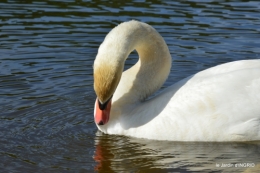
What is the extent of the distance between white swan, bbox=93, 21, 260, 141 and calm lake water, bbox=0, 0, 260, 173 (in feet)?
0.53

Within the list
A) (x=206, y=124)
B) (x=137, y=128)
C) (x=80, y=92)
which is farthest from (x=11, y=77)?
(x=206, y=124)

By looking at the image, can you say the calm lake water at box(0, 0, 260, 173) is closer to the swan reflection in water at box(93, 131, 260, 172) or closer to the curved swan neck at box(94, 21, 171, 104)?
the swan reflection in water at box(93, 131, 260, 172)

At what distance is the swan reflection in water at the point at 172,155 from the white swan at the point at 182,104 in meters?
0.11

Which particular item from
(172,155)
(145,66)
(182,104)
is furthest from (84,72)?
(172,155)

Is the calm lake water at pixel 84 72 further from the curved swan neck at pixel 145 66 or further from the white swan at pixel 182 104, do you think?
the curved swan neck at pixel 145 66

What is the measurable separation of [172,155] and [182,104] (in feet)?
2.27

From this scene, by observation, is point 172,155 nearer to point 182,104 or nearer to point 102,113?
point 182,104

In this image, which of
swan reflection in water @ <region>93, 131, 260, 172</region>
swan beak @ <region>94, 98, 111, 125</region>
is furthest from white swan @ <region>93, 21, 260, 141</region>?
swan reflection in water @ <region>93, 131, 260, 172</region>

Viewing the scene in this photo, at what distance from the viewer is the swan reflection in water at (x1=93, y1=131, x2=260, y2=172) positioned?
8.11m

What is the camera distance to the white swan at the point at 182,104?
28.0ft

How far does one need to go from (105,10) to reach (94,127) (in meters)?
6.96

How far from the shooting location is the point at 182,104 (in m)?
8.77

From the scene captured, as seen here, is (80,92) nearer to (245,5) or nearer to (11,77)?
(11,77)

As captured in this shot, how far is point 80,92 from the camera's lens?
1092 centimetres
